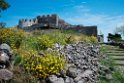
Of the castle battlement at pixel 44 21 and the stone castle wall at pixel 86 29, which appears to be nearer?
the stone castle wall at pixel 86 29

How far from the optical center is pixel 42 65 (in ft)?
27.6

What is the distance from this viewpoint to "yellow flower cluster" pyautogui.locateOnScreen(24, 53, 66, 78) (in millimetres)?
8133

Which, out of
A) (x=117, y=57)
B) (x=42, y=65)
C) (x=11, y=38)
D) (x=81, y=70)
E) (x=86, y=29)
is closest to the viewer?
(x=42, y=65)

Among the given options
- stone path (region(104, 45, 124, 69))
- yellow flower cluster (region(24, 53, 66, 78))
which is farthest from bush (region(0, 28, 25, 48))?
stone path (region(104, 45, 124, 69))

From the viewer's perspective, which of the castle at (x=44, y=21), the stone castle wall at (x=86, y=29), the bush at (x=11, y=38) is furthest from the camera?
the castle at (x=44, y=21)

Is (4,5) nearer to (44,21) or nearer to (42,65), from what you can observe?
(42,65)

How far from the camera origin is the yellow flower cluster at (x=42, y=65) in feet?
26.7

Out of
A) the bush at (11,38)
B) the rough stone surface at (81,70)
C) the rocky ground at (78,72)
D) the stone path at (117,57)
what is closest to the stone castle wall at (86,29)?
the stone path at (117,57)

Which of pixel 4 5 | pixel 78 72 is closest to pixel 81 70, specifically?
pixel 78 72

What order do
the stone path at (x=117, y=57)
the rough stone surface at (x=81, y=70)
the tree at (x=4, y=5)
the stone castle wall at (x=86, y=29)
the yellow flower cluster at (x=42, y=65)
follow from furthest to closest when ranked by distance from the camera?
the stone castle wall at (x=86, y=29) < the tree at (x=4, y=5) < the stone path at (x=117, y=57) < the rough stone surface at (x=81, y=70) < the yellow flower cluster at (x=42, y=65)

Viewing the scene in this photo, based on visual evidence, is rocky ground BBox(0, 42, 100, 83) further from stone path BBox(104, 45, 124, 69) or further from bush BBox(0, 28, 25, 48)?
bush BBox(0, 28, 25, 48)

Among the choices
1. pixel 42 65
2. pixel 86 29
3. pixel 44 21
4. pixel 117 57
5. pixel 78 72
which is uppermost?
pixel 44 21

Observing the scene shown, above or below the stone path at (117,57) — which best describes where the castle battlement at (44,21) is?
above

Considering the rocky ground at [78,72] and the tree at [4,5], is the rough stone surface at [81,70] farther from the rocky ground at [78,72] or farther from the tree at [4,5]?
the tree at [4,5]
